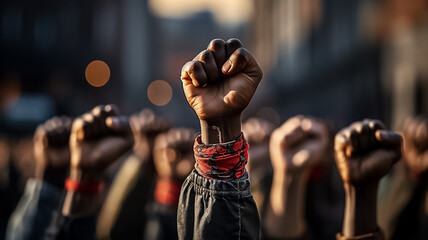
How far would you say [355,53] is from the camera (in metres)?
12.3

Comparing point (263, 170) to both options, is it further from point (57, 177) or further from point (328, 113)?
point (328, 113)

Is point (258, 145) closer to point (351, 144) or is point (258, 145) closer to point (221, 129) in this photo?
point (351, 144)

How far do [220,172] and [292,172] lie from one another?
0.81 metres

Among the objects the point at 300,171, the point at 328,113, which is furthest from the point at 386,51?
the point at 300,171

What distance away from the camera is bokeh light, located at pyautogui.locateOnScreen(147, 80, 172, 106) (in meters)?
49.8

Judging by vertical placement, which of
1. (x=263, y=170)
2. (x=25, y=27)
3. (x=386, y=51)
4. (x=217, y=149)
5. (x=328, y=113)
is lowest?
(x=328, y=113)

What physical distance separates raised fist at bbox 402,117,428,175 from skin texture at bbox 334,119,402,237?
3.07 feet

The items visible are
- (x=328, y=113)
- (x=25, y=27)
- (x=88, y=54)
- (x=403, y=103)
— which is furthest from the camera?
(x=88, y=54)

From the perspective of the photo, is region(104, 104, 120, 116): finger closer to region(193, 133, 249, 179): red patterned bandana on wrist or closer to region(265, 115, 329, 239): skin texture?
region(193, 133, 249, 179): red patterned bandana on wrist

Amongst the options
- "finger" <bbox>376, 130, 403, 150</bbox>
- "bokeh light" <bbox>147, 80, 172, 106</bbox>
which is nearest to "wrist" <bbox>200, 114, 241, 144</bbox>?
"finger" <bbox>376, 130, 403, 150</bbox>

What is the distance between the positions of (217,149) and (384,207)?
1619mm

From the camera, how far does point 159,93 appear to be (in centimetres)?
5472

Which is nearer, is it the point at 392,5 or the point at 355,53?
the point at 392,5

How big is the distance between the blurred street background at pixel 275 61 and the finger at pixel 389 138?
2.72 metres
